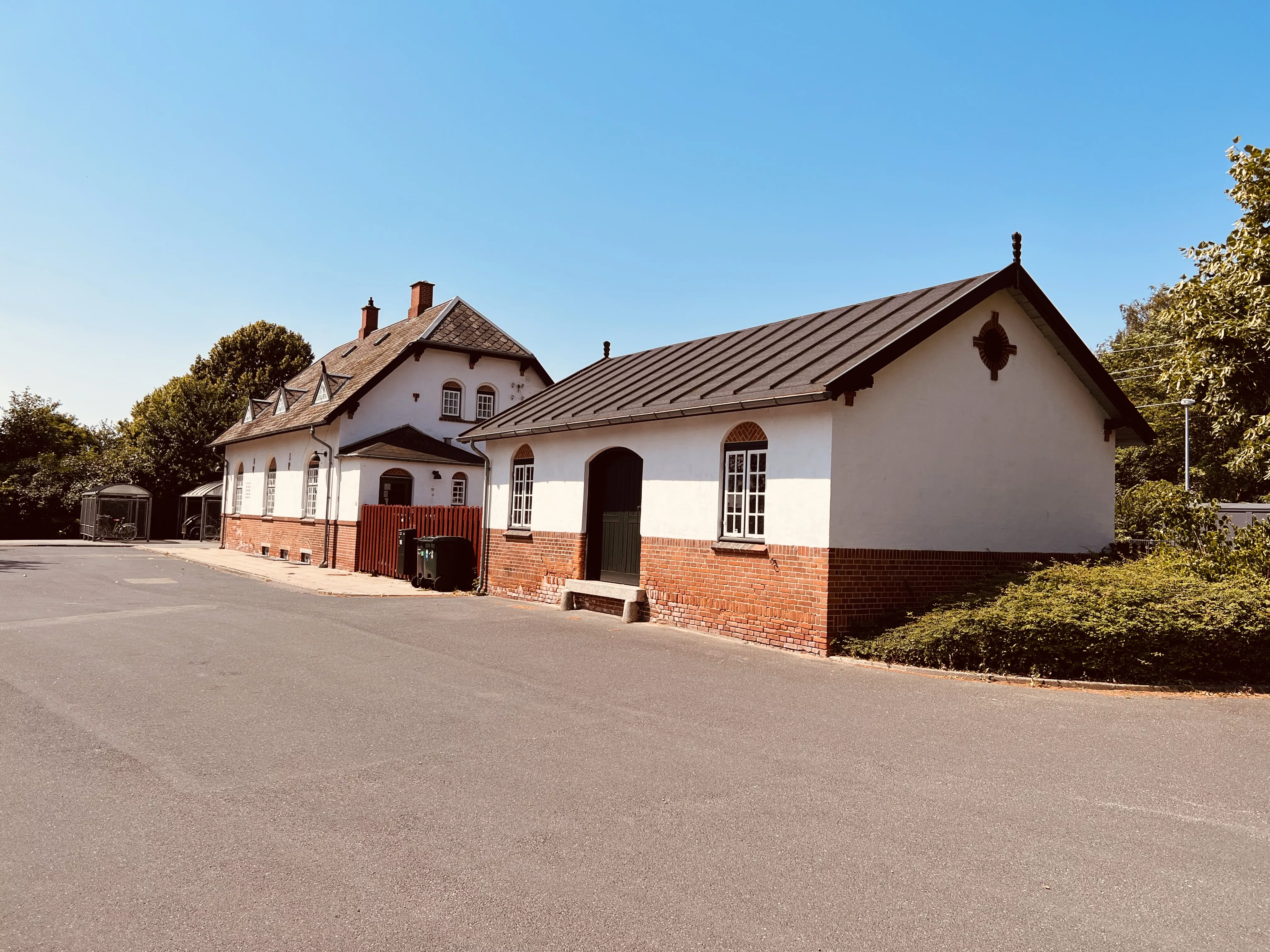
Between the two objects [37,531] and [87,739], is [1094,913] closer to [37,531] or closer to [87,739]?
[87,739]

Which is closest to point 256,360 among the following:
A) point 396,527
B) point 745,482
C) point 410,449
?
point 410,449

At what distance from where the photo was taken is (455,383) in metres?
29.9

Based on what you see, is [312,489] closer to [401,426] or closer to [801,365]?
[401,426]

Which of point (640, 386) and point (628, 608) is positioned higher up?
point (640, 386)

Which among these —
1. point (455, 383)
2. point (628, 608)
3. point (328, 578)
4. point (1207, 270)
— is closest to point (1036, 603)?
point (628, 608)

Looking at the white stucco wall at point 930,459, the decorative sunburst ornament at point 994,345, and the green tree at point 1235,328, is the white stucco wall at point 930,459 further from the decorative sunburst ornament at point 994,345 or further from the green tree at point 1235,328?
the green tree at point 1235,328

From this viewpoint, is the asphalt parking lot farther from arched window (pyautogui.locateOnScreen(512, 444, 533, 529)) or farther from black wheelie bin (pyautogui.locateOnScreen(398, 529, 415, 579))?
black wheelie bin (pyautogui.locateOnScreen(398, 529, 415, 579))

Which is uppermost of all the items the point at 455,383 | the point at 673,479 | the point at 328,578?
the point at 455,383

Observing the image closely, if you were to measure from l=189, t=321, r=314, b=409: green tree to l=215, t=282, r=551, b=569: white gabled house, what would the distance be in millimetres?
20763

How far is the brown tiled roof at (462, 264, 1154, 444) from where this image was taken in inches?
475

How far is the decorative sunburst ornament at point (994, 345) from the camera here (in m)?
13.4

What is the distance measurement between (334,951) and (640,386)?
1355 cm

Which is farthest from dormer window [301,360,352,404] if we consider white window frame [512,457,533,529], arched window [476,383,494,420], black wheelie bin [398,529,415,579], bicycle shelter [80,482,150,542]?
bicycle shelter [80,482,150,542]

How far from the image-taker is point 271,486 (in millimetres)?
32938
